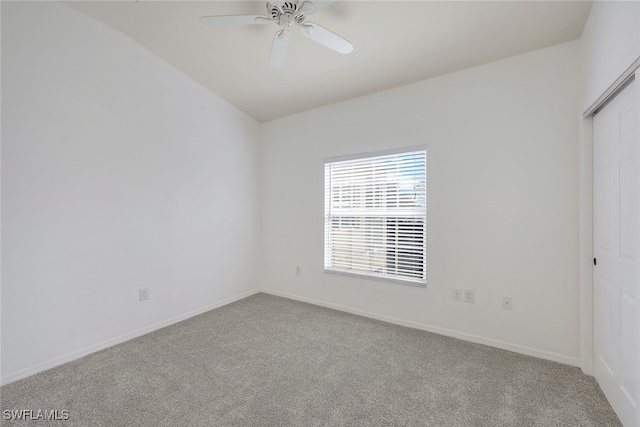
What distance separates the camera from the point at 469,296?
107 inches

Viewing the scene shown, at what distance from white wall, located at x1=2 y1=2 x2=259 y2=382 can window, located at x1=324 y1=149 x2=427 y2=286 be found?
1.53 m

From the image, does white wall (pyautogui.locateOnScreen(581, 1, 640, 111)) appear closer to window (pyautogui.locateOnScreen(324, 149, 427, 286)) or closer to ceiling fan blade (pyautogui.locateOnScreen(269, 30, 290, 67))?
window (pyautogui.locateOnScreen(324, 149, 427, 286))

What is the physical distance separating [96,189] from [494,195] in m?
3.62

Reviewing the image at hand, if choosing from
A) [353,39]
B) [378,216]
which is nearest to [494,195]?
[378,216]

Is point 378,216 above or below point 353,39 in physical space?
below

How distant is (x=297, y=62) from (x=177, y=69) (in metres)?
1.45

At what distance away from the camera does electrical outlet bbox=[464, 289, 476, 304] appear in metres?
2.70

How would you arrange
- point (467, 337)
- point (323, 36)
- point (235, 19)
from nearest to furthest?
1. point (235, 19)
2. point (323, 36)
3. point (467, 337)

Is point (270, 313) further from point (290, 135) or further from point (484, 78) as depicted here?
point (484, 78)

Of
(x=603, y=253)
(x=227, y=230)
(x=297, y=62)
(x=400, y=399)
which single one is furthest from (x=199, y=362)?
(x=603, y=253)

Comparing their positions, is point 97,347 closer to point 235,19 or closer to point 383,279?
point 383,279

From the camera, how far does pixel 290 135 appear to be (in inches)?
158

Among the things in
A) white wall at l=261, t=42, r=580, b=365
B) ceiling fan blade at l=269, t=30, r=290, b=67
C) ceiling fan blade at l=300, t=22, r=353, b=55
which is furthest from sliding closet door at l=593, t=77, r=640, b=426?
ceiling fan blade at l=269, t=30, r=290, b=67

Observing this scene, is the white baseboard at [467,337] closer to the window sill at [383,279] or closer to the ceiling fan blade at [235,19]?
the window sill at [383,279]
